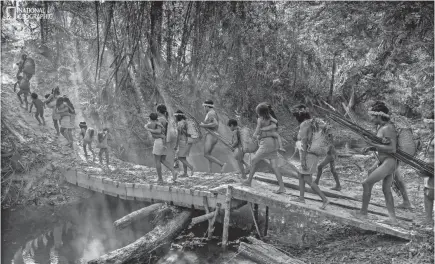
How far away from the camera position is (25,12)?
607 inches

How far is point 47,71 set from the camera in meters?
16.4

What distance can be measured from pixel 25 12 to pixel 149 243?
41.3ft

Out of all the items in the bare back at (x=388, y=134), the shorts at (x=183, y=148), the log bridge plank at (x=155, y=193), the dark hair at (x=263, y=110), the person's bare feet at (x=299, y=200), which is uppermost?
the dark hair at (x=263, y=110)

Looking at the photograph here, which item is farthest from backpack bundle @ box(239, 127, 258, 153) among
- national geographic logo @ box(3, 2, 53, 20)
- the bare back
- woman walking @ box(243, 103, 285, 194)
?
national geographic logo @ box(3, 2, 53, 20)

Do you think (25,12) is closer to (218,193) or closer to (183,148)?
(183,148)

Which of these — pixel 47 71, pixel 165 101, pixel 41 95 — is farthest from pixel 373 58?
pixel 47 71

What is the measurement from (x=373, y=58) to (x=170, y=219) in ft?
27.7

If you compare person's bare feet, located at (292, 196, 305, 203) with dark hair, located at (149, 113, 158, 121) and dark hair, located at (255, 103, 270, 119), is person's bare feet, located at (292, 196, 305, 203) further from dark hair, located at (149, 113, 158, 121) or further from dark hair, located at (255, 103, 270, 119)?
dark hair, located at (149, 113, 158, 121)

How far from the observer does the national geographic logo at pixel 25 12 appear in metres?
14.8

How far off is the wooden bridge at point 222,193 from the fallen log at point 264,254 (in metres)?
0.80

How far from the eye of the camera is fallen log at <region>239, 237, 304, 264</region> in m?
5.85

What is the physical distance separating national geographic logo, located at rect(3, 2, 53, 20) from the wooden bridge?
8073 mm

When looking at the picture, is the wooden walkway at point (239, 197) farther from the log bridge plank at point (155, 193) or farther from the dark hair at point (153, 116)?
the dark hair at point (153, 116)

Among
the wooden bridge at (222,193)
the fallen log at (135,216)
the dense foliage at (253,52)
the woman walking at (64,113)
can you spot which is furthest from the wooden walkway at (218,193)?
the dense foliage at (253,52)
